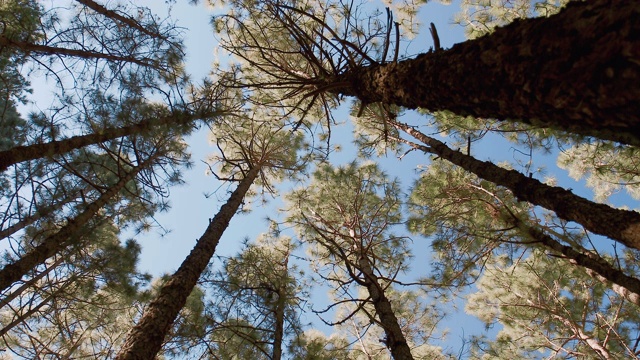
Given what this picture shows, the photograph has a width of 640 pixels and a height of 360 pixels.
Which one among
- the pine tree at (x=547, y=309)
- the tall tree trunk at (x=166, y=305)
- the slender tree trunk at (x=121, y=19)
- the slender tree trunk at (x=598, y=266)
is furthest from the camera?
the pine tree at (x=547, y=309)

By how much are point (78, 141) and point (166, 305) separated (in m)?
2.47

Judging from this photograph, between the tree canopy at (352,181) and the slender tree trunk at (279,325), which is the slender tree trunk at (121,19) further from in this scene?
the slender tree trunk at (279,325)

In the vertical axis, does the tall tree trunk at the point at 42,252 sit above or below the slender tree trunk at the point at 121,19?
below

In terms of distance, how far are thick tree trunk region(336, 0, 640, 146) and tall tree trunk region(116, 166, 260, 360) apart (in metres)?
3.08

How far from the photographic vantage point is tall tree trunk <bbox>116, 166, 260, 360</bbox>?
3148mm

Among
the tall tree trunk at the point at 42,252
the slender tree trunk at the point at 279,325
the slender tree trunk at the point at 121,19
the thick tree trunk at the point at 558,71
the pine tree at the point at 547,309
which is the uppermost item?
the slender tree trunk at the point at 121,19

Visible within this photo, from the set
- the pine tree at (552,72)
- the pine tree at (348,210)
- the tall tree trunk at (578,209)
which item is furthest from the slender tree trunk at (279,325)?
the pine tree at (552,72)

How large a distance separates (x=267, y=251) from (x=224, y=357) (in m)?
2.35

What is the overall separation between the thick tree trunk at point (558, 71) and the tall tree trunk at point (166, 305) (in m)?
3.08

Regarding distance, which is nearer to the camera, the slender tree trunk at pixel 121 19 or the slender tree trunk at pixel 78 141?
the slender tree trunk at pixel 78 141

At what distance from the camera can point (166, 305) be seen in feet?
11.8

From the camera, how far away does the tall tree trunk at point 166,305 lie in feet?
10.3

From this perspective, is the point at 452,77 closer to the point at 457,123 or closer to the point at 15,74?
the point at 457,123

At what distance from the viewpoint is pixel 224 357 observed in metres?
6.28
